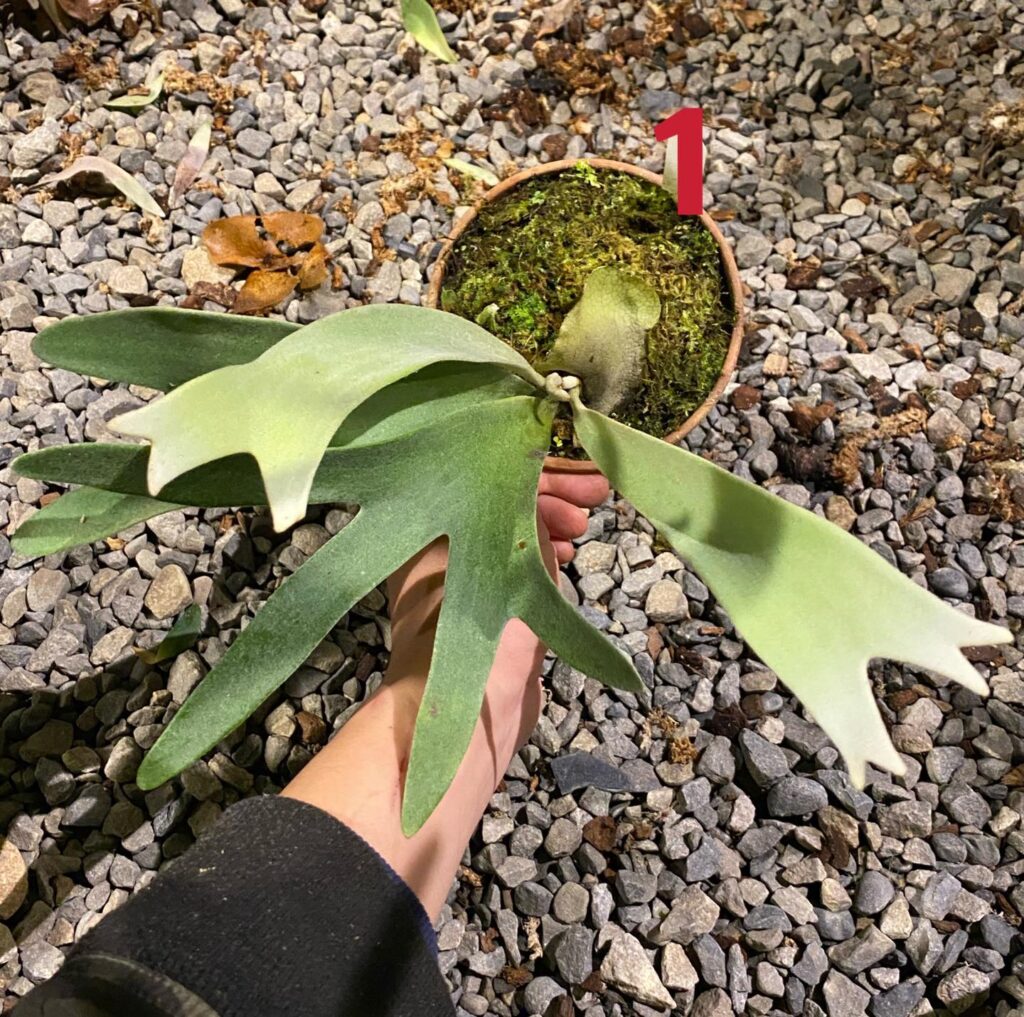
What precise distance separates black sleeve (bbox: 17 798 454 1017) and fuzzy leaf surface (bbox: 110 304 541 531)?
0.40m

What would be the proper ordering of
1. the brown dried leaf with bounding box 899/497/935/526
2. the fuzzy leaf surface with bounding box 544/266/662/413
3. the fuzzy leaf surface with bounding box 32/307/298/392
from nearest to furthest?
the fuzzy leaf surface with bounding box 32/307/298/392, the fuzzy leaf surface with bounding box 544/266/662/413, the brown dried leaf with bounding box 899/497/935/526

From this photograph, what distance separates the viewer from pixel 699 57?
5.43 feet

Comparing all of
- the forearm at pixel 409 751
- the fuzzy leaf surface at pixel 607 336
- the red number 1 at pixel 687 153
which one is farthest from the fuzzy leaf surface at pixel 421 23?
the forearm at pixel 409 751

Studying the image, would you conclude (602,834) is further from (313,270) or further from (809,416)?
(313,270)

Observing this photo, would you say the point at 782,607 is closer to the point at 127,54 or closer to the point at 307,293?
the point at 307,293

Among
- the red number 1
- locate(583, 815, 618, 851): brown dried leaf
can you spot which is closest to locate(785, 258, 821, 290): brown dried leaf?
the red number 1

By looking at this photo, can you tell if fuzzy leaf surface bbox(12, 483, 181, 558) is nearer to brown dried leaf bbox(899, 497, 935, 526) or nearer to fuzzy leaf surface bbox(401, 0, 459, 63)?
fuzzy leaf surface bbox(401, 0, 459, 63)

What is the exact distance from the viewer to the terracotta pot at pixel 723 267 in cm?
108

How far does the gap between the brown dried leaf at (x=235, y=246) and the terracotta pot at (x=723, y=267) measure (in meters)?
0.40

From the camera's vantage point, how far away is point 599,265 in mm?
1162

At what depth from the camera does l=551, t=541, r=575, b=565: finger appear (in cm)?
123

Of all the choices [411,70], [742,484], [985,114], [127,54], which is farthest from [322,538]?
[985,114]

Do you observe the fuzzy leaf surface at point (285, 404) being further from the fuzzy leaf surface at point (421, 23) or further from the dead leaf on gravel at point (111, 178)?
the dead leaf on gravel at point (111, 178)

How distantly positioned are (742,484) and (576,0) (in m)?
1.30
